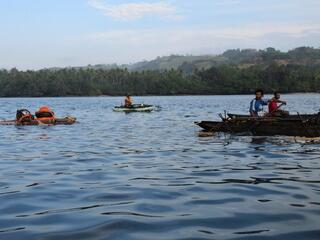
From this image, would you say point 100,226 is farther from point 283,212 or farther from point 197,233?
point 283,212

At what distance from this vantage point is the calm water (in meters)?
7.28

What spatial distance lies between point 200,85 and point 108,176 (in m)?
157

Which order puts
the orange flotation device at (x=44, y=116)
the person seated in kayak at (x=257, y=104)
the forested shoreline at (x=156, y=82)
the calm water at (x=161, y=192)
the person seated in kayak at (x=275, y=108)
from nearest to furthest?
the calm water at (x=161, y=192)
the person seated in kayak at (x=257, y=104)
the person seated in kayak at (x=275, y=108)
the orange flotation device at (x=44, y=116)
the forested shoreline at (x=156, y=82)

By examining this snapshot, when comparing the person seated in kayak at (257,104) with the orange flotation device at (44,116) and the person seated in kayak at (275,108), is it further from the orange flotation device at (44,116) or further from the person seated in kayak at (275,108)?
the orange flotation device at (44,116)

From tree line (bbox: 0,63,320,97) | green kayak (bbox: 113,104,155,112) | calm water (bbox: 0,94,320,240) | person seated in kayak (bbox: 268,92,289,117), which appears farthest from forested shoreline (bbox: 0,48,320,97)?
calm water (bbox: 0,94,320,240)

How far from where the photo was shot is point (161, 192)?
9898 millimetres

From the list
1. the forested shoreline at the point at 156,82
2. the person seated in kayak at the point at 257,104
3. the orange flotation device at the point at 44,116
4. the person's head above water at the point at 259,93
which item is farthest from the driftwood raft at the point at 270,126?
the forested shoreline at the point at 156,82

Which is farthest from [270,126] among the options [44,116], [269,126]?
[44,116]

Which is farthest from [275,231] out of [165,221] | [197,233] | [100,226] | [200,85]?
[200,85]

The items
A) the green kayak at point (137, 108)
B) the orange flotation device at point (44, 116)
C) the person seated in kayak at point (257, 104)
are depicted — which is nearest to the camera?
the person seated in kayak at point (257, 104)

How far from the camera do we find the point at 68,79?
175 m

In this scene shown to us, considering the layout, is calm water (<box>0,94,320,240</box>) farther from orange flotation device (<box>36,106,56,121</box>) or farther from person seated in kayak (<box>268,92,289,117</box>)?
orange flotation device (<box>36,106,56,121</box>)

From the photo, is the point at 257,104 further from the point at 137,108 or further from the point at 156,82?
the point at 156,82

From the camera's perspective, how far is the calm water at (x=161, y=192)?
23.9ft
